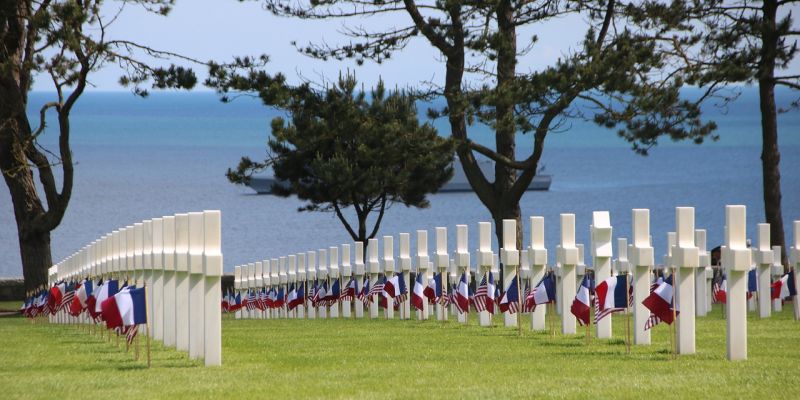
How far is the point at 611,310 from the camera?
13.5 m

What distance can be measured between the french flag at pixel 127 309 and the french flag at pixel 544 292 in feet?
14.5

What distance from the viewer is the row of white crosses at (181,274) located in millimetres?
12156

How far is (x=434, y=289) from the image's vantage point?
788 inches

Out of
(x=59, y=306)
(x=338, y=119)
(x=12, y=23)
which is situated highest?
(x=12, y=23)

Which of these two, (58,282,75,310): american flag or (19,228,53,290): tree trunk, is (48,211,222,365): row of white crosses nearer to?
(58,282,75,310): american flag

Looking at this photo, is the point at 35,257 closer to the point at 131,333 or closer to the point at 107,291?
the point at 107,291

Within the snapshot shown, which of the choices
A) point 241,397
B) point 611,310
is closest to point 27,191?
point 611,310

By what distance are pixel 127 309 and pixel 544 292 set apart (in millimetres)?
4582

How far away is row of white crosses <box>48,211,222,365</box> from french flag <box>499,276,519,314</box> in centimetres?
378

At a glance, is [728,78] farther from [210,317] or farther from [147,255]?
[210,317]

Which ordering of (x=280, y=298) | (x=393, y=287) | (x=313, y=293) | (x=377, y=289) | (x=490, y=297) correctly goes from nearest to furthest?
(x=490, y=297), (x=393, y=287), (x=377, y=289), (x=313, y=293), (x=280, y=298)

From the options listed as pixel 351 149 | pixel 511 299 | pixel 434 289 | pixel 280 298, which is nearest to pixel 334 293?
pixel 280 298

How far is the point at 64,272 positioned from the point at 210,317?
58.9 feet

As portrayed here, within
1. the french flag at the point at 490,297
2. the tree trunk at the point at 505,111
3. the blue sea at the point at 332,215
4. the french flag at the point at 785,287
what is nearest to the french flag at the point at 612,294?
the french flag at the point at 490,297
